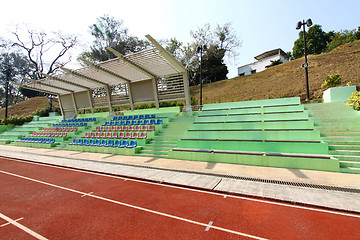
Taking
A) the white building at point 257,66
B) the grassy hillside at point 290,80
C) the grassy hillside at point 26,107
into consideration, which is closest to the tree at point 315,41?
the white building at point 257,66

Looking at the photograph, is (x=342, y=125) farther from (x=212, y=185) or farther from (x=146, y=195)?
(x=146, y=195)

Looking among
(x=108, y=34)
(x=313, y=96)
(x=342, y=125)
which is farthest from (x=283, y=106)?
(x=108, y=34)

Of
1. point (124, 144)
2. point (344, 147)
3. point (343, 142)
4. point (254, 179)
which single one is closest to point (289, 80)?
point (343, 142)

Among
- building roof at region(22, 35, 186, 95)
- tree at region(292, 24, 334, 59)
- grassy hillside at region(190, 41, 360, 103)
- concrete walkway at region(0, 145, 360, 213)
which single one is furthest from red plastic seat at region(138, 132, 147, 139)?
tree at region(292, 24, 334, 59)

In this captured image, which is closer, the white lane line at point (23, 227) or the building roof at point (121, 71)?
the white lane line at point (23, 227)

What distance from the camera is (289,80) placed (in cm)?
2828

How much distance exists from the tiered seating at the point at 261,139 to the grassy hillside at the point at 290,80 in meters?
11.3

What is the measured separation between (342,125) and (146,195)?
37.0 feet

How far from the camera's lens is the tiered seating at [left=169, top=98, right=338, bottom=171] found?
313 inches

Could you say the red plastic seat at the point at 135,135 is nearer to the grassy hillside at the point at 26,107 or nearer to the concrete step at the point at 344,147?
the concrete step at the point at 344,147

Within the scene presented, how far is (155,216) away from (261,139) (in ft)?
24.8

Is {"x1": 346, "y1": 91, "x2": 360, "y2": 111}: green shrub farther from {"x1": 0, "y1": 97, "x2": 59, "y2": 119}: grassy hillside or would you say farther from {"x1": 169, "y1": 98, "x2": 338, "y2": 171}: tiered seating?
{"x1": 0, "y1": 97, "x2": 59, "y2": 119}: grassy hillside

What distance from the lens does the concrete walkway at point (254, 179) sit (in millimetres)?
5246

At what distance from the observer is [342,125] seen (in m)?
9.65
